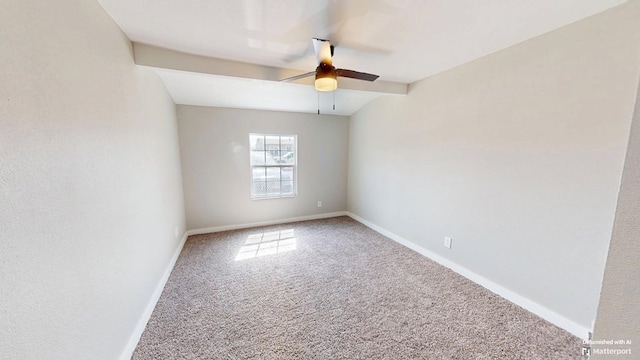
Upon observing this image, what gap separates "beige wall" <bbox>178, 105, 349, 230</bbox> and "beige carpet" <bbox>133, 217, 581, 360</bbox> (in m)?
1.01

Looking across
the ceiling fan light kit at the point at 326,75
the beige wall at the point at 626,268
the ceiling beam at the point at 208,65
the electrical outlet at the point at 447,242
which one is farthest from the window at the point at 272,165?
the beige wall at the point at 626,268

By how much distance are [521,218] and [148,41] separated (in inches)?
139

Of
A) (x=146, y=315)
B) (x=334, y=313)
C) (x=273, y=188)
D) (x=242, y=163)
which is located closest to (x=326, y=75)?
(x=334, y=313)

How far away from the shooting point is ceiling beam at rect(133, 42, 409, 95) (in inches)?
78.7

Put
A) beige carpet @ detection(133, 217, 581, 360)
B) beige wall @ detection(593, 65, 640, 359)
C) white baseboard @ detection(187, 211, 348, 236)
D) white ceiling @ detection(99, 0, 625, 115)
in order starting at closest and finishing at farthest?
beige wall @ detection(593, 65, 640, 359) → white ceiling @ detection(99, 0, 625, 115) → beige carpet @ detection(133, 217, 581, 360) → white baseboard @ detection(187, 211, 348, 236)

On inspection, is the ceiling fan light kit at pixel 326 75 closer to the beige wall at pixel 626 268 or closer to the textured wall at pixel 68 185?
the textured wall at pixel 68 185

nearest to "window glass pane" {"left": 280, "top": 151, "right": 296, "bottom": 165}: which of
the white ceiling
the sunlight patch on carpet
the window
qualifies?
the window

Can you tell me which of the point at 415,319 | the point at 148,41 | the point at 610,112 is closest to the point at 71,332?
the point at 148,41

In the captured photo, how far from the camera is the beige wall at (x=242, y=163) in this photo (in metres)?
3.72

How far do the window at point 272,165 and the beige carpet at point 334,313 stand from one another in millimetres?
1447

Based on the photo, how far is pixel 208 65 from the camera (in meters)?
2.27

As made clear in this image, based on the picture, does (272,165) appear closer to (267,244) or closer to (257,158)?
(257,158)

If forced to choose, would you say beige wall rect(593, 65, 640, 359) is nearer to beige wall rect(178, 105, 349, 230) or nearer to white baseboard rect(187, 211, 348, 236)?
beige wall rect(178, 105, 349, 230)

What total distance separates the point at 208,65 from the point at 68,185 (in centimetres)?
162
